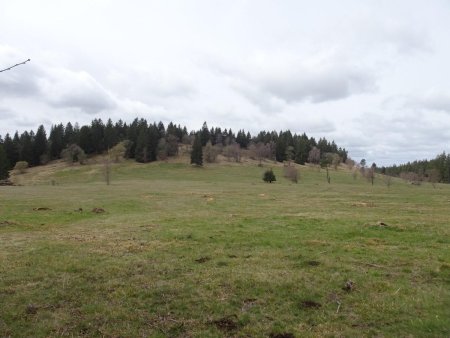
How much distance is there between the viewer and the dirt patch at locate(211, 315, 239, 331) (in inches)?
362

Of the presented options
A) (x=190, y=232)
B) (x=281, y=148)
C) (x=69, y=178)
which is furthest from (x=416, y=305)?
(x=281, y=148)

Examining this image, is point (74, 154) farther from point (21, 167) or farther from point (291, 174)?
point (291, 174)

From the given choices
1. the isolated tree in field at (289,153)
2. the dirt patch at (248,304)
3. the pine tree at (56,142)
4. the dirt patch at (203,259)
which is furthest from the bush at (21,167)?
the dirt patch at (248,304)

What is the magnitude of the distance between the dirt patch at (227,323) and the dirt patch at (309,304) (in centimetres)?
201

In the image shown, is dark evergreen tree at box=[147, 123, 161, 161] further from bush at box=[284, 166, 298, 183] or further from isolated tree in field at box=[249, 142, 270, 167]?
bush at box=[284, 166, 298, 183]

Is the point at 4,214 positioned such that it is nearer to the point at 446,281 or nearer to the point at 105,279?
the point at 105,279

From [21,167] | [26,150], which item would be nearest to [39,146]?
[26,150]

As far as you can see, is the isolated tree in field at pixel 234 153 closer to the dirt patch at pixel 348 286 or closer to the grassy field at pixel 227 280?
the grassy field at pixel 227 280

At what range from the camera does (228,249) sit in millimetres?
17641

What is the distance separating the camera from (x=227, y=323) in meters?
9.46

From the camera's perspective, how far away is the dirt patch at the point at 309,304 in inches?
412

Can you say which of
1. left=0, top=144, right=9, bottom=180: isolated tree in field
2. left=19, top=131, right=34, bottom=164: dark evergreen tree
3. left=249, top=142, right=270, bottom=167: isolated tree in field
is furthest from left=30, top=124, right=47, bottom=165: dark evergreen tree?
left=249, top=142, right=270, bottom=167: isolated tree in field

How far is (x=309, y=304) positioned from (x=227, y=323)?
8.36ft

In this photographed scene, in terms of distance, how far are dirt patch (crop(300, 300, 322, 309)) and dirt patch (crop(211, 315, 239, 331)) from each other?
2006mm
